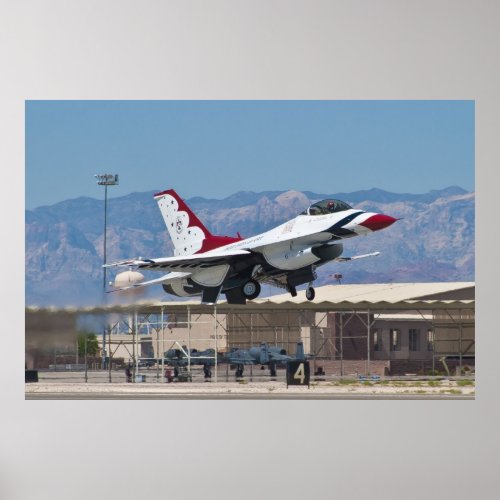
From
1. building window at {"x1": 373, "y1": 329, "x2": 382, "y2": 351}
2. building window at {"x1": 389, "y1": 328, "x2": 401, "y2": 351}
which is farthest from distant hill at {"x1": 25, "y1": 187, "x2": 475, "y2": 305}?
building window at {"x1": 373, "y1": 329, "x2": 382, "y2": 351}

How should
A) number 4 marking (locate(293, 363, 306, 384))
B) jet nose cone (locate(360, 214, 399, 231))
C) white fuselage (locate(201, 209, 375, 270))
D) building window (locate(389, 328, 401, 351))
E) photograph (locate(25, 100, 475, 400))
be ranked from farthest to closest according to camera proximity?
building window (locate(389, 328, 401, 351)) < number 4 marking (locate(293, 363, 306, 384)) < white fuselage (locate(201, 209, 375, 270)) < jet nose cone (locate(360, 214, 399, 231)) < photograph (locate(25, 100, 475, 400))

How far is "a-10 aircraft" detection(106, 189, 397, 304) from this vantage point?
565 inches

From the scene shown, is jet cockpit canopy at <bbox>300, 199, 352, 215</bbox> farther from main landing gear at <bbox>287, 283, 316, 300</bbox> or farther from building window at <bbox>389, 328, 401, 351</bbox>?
building window at <bbox>389, 328, 401, 351</bbox>

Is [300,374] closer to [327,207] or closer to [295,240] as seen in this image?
[295,240]

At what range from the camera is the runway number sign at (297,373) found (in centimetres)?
1517

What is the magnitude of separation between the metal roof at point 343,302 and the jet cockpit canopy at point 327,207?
41.1 inches

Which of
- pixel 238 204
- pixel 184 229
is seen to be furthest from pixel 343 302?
pixel 184 229

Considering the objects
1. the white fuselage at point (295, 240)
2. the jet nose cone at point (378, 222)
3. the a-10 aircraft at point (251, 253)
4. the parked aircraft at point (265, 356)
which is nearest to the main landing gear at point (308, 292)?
the a-10 aircraft at point (251, 253)

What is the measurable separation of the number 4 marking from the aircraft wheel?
3.50 feet

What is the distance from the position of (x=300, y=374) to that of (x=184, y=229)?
2445mm

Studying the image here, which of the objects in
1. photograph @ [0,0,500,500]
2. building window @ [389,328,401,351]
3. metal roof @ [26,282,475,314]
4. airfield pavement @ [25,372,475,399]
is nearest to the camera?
photograph @ [0,0,500,500]

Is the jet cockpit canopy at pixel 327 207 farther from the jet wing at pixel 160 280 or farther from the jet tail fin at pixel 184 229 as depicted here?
the jet wing at pixel 160 280
